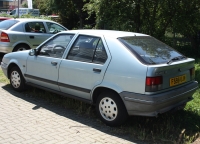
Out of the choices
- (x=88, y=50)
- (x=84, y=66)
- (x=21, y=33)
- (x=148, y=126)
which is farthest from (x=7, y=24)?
(x=148, y=126)

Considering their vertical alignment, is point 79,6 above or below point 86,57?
above

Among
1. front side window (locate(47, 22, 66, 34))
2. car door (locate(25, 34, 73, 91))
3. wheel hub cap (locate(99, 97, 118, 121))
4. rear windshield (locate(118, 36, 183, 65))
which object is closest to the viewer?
rear windshield (locate(118, 36, 183, 65))

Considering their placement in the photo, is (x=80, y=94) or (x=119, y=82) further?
(x=80, y=94)

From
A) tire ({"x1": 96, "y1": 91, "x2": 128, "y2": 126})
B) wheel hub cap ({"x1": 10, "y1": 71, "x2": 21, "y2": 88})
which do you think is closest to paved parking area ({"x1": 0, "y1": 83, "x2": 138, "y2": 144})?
tire ({"x1": 96, "y1": 91, "x2": 128, "y2": 126})

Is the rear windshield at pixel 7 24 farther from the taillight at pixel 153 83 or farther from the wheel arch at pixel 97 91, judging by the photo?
the taillight at pixel 153 83

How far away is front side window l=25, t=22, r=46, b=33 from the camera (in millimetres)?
10141

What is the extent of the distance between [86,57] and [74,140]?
1.53 m

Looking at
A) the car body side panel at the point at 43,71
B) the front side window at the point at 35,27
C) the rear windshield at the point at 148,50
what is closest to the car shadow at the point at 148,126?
the car body side panel at the point at 43,71

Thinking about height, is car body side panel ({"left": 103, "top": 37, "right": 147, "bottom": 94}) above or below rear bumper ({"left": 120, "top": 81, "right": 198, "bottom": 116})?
above

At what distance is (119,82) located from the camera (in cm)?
439

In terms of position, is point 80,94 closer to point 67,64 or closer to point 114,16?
point 67,64

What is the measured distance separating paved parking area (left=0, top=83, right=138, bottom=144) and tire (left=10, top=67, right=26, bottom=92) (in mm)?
571

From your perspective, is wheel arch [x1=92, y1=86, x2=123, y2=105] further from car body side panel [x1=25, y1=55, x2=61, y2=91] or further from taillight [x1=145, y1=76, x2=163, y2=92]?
car body side panel [x1=25, y1=55, x2=61, y2=91]

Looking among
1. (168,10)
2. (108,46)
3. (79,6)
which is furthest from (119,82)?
(79,6)
